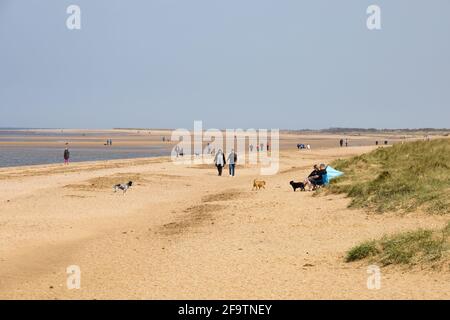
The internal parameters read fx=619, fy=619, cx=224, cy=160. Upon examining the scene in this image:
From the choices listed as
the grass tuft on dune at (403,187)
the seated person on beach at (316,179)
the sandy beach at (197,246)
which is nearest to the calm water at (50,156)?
the sandy beach at (197,246)

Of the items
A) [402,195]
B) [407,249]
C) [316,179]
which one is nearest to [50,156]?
[316,179]

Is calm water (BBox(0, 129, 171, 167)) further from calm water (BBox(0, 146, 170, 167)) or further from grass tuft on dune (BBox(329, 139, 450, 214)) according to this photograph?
grass tuft on dune (BBox(329, 139, 450, 214))

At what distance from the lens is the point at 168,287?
910 centimetres

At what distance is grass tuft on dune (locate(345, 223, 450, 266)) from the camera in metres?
9.59

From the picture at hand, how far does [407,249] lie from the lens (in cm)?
996

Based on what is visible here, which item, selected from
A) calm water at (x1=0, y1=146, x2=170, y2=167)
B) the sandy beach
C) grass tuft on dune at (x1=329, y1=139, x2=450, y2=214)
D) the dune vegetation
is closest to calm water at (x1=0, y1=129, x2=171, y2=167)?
calm water at (x1=0, y1=146, x2=170, y2=167)

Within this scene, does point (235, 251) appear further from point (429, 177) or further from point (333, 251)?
point (429, 177)

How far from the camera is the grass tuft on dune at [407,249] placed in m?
9.59

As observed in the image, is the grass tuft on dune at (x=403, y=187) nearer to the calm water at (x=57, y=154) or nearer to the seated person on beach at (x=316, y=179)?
the seated person on beach at (x=316, y=179)

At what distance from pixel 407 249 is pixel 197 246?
4.24m

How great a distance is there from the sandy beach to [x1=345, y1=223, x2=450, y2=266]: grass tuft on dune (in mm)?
292
